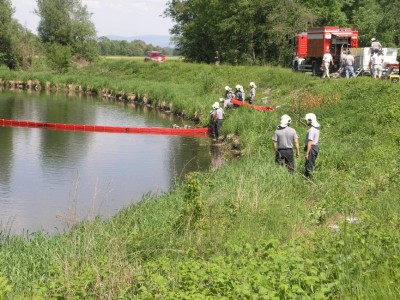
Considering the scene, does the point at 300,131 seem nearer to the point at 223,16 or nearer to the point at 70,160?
the point at 70,160

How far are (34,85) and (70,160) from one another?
35.1m

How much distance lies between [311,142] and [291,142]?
1.57 feet

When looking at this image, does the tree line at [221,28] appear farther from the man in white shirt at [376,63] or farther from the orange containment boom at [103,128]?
the orange containment boom at [103,128]

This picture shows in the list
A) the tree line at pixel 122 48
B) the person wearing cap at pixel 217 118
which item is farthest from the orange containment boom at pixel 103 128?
the tree line at pixel 122 48

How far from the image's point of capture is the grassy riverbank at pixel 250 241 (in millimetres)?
7508

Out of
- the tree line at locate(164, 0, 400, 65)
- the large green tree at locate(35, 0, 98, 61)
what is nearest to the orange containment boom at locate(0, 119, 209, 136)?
the tree line at locate(164, 0, 400, 65)

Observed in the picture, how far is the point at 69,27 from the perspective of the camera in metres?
71.9

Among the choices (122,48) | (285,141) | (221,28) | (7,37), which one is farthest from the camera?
(122,48)

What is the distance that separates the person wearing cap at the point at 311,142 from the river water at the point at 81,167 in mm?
3231

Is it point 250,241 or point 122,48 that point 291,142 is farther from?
point 122,48

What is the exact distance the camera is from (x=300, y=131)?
22625mm

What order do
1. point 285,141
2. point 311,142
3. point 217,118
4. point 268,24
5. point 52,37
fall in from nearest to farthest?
point 311,142, point 285,141, point 217,118, point 268,24, point 52,37

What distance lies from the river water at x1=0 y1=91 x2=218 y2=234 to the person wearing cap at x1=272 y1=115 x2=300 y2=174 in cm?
259

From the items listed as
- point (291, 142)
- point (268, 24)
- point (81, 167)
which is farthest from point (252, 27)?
point (291, 142)
